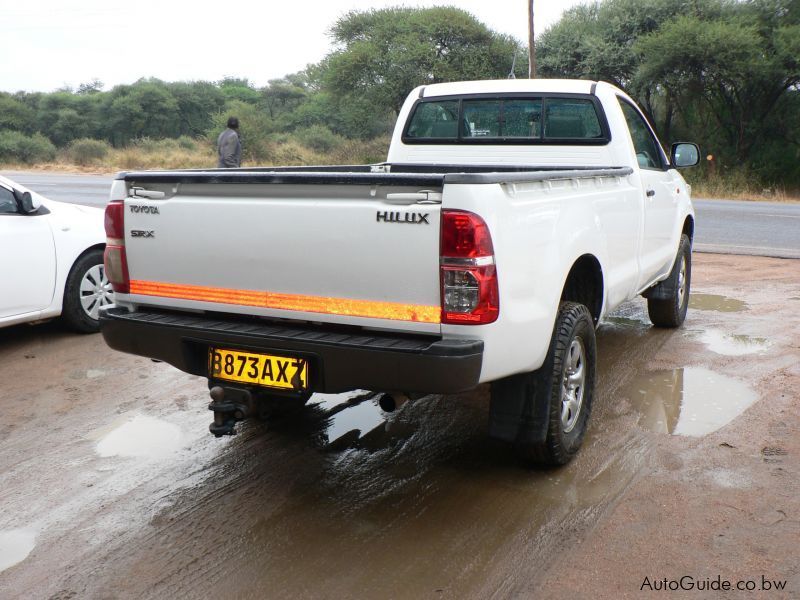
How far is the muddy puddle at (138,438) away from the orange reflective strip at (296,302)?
958 mm

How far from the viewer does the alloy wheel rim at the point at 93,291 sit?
6.49m

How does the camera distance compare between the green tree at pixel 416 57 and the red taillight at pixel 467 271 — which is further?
the green tree at pixel 416 57

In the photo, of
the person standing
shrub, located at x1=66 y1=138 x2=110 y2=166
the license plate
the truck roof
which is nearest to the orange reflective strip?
the license plate

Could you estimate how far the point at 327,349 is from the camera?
3.17 m

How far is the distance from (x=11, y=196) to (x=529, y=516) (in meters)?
4.73

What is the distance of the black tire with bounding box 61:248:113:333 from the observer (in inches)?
251

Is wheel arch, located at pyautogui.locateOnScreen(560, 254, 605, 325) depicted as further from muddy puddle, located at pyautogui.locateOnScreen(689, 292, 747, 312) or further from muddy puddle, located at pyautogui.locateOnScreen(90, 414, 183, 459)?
muddy puddle, located at pyautogui.locateOnScreen(689, 292, 747, 312)

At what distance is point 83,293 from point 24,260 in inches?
25.1

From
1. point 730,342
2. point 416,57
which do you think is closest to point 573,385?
point 730,342

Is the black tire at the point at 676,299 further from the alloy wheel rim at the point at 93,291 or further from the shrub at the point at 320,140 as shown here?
the shrub at the point at 320,140

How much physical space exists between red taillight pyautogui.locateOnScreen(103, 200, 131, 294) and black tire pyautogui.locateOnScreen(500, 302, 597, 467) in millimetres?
1792

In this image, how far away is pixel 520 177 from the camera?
128 inches

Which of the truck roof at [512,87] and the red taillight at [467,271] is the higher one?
the truck roof at [512,87]

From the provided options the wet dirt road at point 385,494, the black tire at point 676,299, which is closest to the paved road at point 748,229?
the black tire at point 676,299
